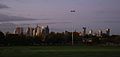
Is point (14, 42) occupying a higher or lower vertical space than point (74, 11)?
lower

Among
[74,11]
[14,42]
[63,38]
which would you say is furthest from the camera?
[63,38]

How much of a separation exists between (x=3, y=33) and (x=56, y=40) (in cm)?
3379

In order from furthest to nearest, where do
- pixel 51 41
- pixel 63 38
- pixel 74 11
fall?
pixel 63 38
pixel 51 41
pixel 74 11

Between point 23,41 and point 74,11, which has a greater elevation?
point 74,11

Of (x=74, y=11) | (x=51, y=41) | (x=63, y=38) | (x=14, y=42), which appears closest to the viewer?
(x=74, y=11)

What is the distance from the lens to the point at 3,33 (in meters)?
190

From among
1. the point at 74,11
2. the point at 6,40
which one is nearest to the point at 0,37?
the point at 6,40

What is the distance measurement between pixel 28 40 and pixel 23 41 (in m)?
6.74

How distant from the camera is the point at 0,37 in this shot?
176750 millimetres

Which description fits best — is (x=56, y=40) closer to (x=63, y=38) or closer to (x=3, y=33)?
(x=63, y=38)

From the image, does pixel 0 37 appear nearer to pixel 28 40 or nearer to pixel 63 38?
pixel 28 40

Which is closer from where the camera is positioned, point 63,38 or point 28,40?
point 28,40

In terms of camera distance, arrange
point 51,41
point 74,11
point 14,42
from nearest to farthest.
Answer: point 74,11 → point 14,42 → point 51,41

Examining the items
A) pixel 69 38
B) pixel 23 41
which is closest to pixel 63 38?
pixel 69 38
